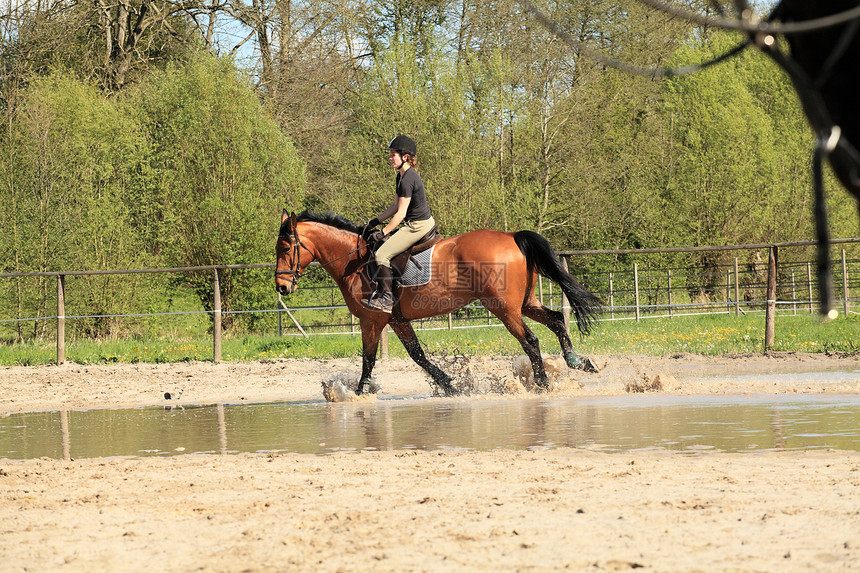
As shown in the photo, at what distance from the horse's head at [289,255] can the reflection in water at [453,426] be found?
1.51 meters

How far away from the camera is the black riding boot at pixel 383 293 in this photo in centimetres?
1070

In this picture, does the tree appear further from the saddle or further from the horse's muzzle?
the saddle

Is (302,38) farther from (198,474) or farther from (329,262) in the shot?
(198,474)

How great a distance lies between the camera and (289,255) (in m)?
11.2

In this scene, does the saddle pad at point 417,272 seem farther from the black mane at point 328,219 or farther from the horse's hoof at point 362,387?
the horse's hoof at point 362,387

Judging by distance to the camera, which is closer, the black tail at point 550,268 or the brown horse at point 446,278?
the brown horse at point 446,278

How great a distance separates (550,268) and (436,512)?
6.56 metres

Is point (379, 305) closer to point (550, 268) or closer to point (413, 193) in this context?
point (413, 193)

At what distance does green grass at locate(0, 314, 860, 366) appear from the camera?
15.1m

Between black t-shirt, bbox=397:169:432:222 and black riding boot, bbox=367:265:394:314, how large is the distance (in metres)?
0.66

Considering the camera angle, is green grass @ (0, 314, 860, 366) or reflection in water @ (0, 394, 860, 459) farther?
green grass @ (0, 314, 860, 366)

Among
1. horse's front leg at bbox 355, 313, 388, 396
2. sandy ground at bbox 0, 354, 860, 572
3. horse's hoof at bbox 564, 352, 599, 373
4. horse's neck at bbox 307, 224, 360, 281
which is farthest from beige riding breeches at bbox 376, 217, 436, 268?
sandy ground at bbox 0, 354, 860, 572

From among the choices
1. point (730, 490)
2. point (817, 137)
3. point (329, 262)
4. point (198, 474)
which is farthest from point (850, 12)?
point (329, 262)

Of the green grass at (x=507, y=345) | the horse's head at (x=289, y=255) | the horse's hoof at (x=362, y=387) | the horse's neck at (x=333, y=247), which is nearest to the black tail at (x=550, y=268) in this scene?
the horse's neck at (x=333, y=247)
